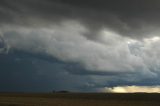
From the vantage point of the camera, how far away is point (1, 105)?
77750mm

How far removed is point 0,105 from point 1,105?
0.73ft

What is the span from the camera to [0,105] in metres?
77.8
